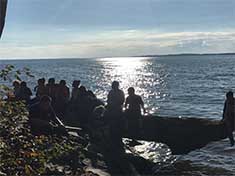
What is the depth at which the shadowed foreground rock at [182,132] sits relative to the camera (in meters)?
12.2

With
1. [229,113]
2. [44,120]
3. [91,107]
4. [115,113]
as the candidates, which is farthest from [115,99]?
[229,113]

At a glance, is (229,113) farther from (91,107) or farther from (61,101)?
(61,101)

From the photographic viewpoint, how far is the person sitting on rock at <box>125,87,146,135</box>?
41.6ft

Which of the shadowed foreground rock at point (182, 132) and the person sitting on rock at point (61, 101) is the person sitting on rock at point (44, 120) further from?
the person sitting on rock at point (61, 101)

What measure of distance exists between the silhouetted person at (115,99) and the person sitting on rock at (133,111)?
22.5 inches

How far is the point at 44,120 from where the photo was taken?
33.8 ft

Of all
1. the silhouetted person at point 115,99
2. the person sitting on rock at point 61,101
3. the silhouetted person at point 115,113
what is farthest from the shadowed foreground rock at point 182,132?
the person sitting on rock at point 61,101

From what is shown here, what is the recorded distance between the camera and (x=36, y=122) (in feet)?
32.2

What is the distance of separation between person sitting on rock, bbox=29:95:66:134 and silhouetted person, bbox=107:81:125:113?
207 centimetres

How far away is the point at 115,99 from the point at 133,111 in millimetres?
932

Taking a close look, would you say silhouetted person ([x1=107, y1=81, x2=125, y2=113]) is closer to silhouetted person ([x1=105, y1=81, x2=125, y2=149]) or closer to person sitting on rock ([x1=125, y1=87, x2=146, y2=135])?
silhouetted person ([x1=105, y1=81, x2=125, y2=149])

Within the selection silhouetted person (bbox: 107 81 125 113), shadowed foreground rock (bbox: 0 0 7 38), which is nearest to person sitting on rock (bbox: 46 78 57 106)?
silhouetted person (bbox: 107 81 125 113)

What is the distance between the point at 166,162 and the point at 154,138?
1.02 meters

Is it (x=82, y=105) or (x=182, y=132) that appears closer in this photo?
(x=182, y=132)
